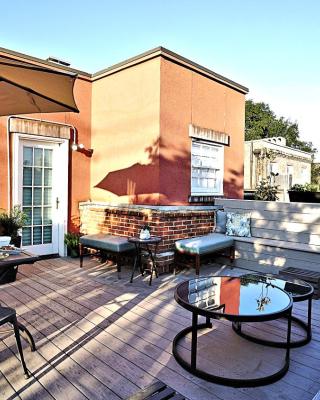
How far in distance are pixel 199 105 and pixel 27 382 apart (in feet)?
16.7

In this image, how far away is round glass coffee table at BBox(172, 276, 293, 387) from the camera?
2.25 metres

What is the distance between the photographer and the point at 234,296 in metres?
2.77

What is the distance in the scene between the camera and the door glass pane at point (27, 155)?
570 cm

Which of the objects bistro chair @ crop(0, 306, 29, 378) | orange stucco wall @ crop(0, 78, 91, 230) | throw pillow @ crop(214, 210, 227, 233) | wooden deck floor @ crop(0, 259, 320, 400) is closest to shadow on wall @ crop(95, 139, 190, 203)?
orange stucco wall @ crop(0, 78, 91, 230)

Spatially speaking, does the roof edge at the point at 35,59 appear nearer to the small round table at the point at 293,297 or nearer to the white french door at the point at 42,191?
the white french door at the point at 42,191

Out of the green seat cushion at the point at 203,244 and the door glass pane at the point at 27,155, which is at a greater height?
the door glass pane at the point at 27,155

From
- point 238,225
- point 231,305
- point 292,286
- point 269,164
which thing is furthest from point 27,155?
point 269,164

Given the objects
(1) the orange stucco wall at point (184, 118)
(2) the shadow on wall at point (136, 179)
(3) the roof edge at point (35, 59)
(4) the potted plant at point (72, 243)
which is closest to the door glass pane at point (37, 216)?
(4) the potted plant at point (72, 243)

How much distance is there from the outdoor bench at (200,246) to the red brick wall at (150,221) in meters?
0.21

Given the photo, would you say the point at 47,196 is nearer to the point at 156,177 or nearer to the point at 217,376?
the point at 156,177

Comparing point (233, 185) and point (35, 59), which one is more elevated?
point (35, 59)

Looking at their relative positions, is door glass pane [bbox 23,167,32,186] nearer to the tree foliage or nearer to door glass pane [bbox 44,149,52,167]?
door glass pane [bbox 44,149,52,167]

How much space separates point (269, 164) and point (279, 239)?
10363 millimetres

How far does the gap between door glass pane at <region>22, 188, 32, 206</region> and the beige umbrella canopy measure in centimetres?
254
